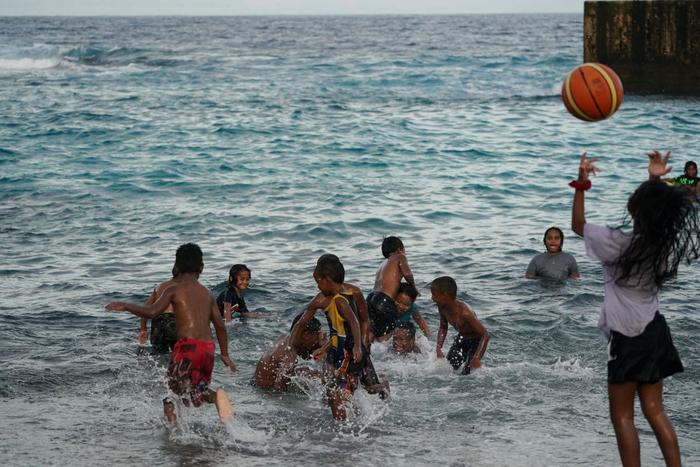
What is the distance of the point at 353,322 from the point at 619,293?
239 centimetres

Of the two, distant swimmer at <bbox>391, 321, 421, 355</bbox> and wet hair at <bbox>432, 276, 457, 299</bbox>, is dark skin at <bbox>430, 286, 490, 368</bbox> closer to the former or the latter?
wet hair at <bbox>432, 276, 457, 299</bbox>

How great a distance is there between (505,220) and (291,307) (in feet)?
20.5

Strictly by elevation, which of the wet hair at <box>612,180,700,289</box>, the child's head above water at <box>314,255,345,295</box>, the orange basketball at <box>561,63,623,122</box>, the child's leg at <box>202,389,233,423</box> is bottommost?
the child's leg at <box>202,389,233,423</box>

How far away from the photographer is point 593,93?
7.60 m

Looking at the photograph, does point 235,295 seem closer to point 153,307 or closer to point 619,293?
point 153,307

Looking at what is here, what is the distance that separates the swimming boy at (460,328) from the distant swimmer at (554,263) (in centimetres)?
384

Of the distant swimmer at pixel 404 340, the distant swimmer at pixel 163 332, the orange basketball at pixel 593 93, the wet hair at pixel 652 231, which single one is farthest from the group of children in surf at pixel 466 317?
the orange basketball at pixel 593 93

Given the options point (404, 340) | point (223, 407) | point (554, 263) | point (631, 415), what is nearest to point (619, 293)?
point (631, 415)

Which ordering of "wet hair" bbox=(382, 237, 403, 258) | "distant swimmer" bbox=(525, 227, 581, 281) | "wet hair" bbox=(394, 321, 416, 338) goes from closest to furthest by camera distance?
"wet hair" bbox=(394, 321, 416, 338)
"wet hair" bbox=(382, 237, 403, 258)
"distant swimmer" bbox=(525, 227, 581, 281)

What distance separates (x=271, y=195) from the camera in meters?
19.9

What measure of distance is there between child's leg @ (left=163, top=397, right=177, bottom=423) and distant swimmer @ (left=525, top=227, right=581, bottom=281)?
6565 millimetres

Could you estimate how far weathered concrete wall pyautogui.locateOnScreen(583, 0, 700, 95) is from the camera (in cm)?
3050

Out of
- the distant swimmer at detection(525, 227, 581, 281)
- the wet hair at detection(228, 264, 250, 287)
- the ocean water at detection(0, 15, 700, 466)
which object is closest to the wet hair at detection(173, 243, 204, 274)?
the ocean water at detection(0, 15, 700, 466)

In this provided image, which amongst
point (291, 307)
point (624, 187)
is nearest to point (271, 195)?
point (624, 187)
